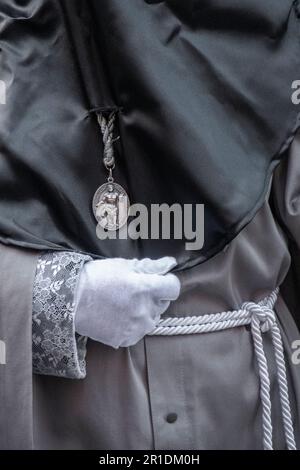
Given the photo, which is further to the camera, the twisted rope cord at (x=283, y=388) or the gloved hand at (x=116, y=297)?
the twisted rope cord at (x=283, y=388)

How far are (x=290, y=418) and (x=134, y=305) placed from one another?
30 centimetres

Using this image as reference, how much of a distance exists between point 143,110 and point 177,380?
0.36m

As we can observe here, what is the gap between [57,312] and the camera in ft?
2.69

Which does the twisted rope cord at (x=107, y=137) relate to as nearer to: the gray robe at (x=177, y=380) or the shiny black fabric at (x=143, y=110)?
the shiny black fabric at (x=143, y=110)

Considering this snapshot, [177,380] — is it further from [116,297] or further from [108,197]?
[108,197]

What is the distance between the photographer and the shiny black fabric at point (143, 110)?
0.84m

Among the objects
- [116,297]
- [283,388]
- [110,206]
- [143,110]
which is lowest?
[283,388]

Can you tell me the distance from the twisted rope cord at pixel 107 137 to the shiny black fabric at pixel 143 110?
0.04ft

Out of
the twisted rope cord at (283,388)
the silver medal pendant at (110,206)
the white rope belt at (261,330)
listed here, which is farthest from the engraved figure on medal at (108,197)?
the twisted rope cord at (283,388)

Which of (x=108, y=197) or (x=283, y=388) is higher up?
(x=108, y=197)

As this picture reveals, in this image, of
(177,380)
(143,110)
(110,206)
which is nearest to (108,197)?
(110,206)

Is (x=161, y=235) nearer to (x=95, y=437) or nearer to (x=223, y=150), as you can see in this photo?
(x=223, y=150)

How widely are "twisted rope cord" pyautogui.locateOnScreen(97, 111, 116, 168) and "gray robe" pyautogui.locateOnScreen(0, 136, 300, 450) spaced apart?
0.15m
